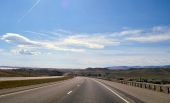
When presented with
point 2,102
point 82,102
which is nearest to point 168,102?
point 82,102

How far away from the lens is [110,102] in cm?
1681

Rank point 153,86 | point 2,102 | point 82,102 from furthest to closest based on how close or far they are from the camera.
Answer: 1. point 153,86
2. point 82,102
3. point 2,102

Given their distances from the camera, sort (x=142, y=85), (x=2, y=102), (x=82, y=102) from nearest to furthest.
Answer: (x=2, y=102), (x=82, y=102), (x=142, y=85)

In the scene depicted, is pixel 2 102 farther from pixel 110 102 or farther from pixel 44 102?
pixel 110 102

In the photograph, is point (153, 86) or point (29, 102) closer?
point (29, 102)

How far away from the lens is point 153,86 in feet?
103

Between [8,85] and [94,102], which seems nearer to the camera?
[94,102]

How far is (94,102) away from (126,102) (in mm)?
1892

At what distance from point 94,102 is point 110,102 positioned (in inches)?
35.5

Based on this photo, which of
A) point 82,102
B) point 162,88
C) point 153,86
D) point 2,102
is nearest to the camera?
point 2,102

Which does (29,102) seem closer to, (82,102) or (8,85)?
(82,102)

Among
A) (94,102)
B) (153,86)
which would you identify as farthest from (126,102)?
(153,86)

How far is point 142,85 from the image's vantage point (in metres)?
37.1

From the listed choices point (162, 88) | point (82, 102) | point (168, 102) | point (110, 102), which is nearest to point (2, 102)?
point (82, 102)
